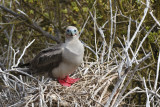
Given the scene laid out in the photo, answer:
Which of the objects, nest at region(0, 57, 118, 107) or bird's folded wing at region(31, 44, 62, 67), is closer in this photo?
nest at region(0, 57, 118, 107)

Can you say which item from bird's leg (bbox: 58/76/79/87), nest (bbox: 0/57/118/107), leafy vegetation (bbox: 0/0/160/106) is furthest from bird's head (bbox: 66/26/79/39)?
bird's leg (bbox: 58/76/79/87)

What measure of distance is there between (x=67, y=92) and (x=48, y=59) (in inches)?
38.6

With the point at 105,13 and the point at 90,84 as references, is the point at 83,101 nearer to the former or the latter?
the point at 90,84

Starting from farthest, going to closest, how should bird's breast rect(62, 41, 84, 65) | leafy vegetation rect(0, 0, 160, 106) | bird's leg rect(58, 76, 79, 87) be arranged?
leafy vegetation rect(0, 0, 160, 106), bird's leg rect(58, 76, 79, 87), bird's breast rect(62, 41, 84, 65)

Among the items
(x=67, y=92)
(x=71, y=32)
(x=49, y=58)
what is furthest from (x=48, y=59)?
(x=67, y=92)

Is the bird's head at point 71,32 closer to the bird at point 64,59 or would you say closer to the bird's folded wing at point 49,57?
the bird at point 64,59

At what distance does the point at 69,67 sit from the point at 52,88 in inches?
28.9

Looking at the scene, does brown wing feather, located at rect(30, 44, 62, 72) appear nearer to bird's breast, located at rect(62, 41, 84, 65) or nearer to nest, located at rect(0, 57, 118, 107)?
bird's breast, located at rect(62, 41, 84, 65)

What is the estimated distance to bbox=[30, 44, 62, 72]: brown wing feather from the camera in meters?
5.67

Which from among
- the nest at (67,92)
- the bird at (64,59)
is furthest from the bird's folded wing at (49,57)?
the nest at (67,92)

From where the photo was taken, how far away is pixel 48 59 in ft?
19.0

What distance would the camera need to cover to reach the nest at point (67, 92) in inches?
181

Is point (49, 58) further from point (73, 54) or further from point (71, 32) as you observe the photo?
point (71, 32)

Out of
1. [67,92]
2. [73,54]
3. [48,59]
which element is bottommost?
[67,92]
